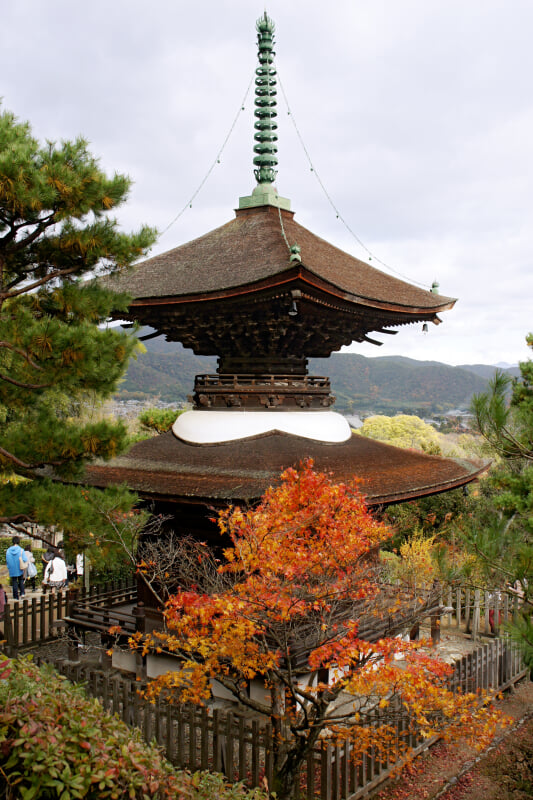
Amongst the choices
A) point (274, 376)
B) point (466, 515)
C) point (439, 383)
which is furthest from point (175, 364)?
point (274, 376)

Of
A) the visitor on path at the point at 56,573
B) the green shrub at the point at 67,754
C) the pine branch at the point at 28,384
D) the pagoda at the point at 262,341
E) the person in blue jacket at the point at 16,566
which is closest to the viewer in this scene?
the green shrub at the point at 67,754

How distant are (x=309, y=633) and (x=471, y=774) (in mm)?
2591

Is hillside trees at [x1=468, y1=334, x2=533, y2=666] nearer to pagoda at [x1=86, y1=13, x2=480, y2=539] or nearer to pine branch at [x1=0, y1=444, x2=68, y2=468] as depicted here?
pagoda at [x1=86, y1=13, x2=480, y2=539]

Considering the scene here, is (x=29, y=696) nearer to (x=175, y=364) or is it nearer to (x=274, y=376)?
(x=274, y=376)

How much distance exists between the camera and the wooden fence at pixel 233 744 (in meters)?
6.12

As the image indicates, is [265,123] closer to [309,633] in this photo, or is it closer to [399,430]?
[309,633]

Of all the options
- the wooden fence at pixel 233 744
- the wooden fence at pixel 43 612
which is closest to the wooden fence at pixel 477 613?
the wooden fence at pixel 233 744

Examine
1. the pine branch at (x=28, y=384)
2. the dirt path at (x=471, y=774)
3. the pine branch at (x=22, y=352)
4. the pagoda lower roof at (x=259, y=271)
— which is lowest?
the dirt path at (x=471, y=774)

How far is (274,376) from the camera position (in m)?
9.68

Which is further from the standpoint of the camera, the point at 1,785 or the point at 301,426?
the point at 301,426

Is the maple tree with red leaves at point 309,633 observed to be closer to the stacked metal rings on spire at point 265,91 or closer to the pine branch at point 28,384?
the pine branch at point 28,384

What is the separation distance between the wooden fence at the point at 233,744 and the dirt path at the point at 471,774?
0.27m

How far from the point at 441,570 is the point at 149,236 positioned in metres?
5.67

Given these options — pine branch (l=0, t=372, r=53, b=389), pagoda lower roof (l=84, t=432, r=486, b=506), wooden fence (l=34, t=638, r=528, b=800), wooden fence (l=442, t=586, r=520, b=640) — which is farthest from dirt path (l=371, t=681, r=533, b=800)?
pine branch (l=0, t=372, r=53, b=389)
